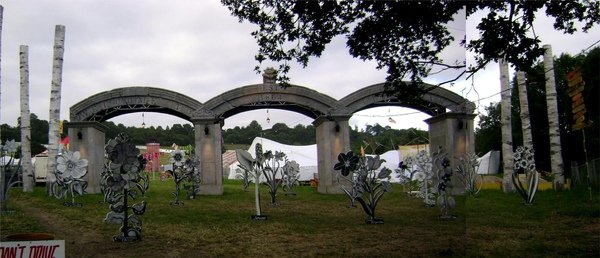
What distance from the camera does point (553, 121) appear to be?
3.91 m

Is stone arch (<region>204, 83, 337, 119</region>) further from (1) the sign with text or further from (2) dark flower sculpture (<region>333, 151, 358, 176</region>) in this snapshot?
(2) dark flower sculpture (<region>333, 151, 358, 176</region>)

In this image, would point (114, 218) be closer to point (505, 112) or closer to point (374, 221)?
point (374, 221)

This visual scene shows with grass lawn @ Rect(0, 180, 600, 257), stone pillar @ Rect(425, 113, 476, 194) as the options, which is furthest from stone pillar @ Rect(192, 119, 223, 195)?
stone pillar @ Rect(425, 113, 476, 194)

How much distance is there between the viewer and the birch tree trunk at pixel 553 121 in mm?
2966

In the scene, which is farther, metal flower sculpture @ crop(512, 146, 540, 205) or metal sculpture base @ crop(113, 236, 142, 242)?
metal flower sculpture @ crop(512, 146, 540, 205)

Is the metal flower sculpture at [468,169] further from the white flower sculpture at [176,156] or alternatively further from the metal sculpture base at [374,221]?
the white flower sculpture at [176,156]

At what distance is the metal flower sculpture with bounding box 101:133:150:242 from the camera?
11.3ft

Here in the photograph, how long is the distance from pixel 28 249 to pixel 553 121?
365cm

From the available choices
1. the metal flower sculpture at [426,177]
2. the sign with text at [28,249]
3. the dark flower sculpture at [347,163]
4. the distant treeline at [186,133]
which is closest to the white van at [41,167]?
the distant treeline at [186,133]

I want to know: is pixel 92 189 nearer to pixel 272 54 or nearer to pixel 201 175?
pixel 272 54

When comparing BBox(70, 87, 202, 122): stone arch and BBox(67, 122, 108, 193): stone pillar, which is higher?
BBox(70, 87, 202, 122): stone arch

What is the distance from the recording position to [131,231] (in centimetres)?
352

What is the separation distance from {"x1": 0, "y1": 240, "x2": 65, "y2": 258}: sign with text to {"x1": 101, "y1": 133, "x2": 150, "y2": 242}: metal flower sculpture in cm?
135

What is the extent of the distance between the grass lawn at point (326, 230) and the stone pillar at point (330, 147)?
162cm
